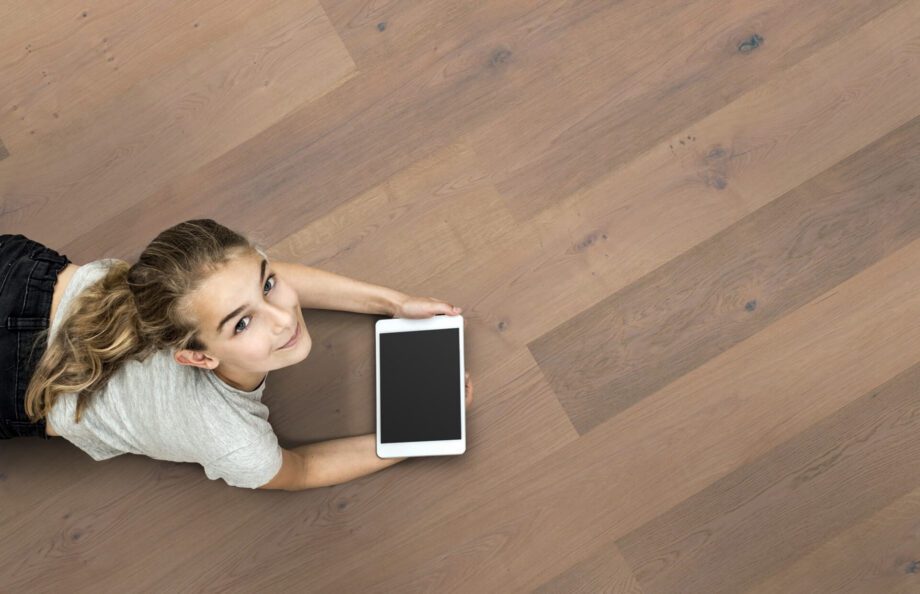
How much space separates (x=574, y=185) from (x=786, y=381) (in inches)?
19.2

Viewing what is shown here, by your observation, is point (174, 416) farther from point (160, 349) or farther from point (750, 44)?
point (750, 44)

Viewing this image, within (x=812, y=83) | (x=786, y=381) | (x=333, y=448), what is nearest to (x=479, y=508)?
(x=333, y=448)

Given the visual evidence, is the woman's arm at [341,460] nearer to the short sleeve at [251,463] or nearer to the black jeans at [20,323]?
the short sleeve at [251,463]

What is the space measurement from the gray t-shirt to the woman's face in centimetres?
7

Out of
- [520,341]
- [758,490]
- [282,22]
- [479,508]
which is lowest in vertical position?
[758,490]

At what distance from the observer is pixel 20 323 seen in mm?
1161

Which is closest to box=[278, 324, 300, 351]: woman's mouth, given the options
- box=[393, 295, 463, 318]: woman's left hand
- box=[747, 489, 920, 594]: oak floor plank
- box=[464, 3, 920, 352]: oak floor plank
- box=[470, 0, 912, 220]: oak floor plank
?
box=[393, 295, 463, 318]: woman's left hand

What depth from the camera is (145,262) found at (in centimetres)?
100

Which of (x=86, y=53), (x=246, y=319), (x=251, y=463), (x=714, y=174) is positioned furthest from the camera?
(x=86, y=53)

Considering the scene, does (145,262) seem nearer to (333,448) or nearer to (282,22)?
(333,448)

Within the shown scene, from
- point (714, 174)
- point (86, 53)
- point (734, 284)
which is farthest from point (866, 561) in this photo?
point (86, 53)

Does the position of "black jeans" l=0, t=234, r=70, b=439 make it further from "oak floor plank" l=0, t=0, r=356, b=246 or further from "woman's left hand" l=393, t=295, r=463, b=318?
"woman's left hand" l=393, t=295, r=463, b=318

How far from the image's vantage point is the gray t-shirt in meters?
1.10

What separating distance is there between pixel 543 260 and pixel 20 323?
2.71 ft
